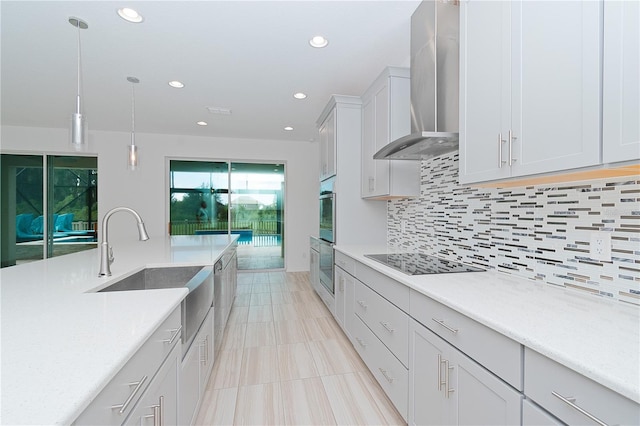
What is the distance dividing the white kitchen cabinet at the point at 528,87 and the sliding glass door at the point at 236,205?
4.75m

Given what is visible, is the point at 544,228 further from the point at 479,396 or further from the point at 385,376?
the point at 385,376

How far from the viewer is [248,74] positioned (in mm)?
2934

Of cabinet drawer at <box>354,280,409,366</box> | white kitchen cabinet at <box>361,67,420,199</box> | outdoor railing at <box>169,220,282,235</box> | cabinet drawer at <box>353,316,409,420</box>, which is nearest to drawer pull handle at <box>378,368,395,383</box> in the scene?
cabinet drawer at <box>353,316,409,420</box>

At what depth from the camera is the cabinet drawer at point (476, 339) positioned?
0.89m

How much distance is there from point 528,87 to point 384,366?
5.61ft

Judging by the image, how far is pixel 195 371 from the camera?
1.53 metres

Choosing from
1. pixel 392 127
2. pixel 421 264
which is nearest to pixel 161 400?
pixel 421 264

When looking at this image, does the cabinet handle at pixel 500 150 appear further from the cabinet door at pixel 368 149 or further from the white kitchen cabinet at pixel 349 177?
the white kitchen cabinet at pixel 349 177

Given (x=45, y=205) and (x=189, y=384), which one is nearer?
(x=189, y=384)

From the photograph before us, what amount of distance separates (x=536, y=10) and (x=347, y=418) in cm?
224

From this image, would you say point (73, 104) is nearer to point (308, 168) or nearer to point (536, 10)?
point (308, 168)

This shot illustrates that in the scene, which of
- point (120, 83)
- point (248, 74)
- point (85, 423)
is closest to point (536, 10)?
point (85, 423)

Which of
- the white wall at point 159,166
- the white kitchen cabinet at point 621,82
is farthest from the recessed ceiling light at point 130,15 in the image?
the white wall at point 159,166

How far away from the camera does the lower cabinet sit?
51.6 inches
